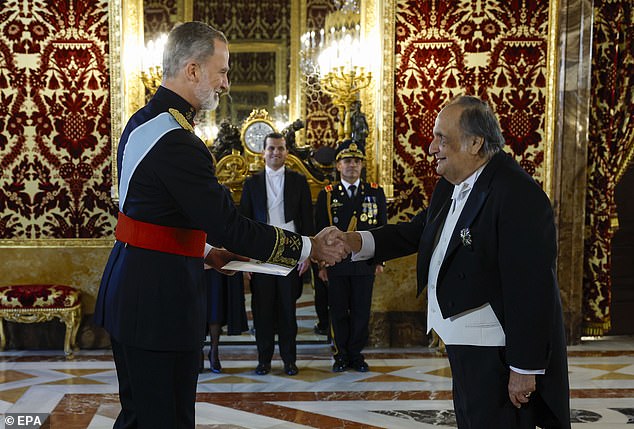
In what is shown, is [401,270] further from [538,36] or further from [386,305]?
Answer: [538,36]

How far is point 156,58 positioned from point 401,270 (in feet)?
8.38

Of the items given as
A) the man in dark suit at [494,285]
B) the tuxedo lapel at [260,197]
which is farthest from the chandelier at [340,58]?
the man in dark suit at [494,285]

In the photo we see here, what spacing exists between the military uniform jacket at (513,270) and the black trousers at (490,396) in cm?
7

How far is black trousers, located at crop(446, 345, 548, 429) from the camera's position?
6.66 ft

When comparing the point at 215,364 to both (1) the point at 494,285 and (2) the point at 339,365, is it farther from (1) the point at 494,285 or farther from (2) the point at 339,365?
(1) the point at 494,285

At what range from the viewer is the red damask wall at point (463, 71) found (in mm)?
5465

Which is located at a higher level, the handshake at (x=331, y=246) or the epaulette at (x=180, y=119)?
the epaulette at (x=180, y=119)

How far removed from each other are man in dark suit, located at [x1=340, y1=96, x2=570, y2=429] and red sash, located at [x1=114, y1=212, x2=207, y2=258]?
0.80 m

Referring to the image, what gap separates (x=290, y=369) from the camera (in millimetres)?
4680

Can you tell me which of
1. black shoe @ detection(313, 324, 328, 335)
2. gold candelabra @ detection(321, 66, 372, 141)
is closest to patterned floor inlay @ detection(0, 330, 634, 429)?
black shoe @ detection(313, 324, 328, 335)

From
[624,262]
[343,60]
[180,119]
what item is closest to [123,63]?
[343,60]

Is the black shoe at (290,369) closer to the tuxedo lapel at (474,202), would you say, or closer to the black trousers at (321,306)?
the black trousers at (321,306)

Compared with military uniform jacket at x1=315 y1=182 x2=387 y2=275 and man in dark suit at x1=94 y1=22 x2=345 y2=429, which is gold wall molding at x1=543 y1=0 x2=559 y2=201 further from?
man in dark suit at x1=94 y1=22 x2=345 y2=429

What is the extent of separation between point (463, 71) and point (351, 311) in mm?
2165
